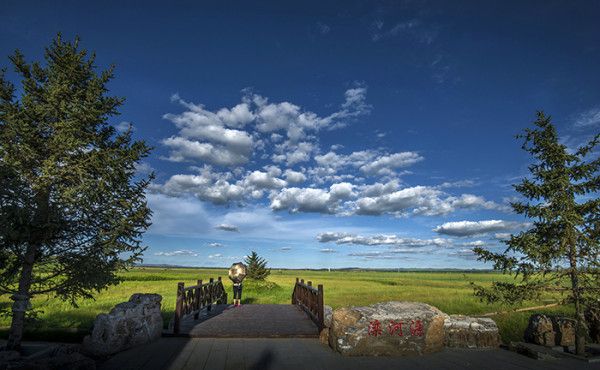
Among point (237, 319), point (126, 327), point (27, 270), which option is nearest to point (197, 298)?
point (237, 319)

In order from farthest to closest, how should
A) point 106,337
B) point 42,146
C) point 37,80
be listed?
point 37,80 → point 42,146 → point 106,337

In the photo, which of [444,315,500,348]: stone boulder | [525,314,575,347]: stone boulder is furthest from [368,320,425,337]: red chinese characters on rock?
[525,314,575,347]: stone boulder

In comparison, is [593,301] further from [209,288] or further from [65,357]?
[209,288]

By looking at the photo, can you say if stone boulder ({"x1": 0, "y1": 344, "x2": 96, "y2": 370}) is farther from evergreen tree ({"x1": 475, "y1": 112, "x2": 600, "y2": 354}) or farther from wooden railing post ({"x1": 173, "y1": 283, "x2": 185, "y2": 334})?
evergreen tree ({"x1": 475, "y1": 112, "x2": 600, "y2": 354})

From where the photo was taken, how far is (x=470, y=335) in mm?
10141

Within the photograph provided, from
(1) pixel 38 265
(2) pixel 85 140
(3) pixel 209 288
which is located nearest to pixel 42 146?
(2) pixel 85 140

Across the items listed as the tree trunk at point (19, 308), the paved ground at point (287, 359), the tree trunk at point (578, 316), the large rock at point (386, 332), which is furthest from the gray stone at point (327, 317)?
the tree trunk at point (19, 308)

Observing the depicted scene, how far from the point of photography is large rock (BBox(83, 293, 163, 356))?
9102 mm

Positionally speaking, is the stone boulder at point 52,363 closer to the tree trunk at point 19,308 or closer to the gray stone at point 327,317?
the tree trunk at point 19,308

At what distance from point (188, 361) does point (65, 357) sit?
250 cm

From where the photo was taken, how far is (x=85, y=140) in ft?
35.8

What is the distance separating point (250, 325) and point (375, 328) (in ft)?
17.4

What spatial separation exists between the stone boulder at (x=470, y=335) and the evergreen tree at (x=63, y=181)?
955cm

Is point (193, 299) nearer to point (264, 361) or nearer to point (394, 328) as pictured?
point (264, 361)
